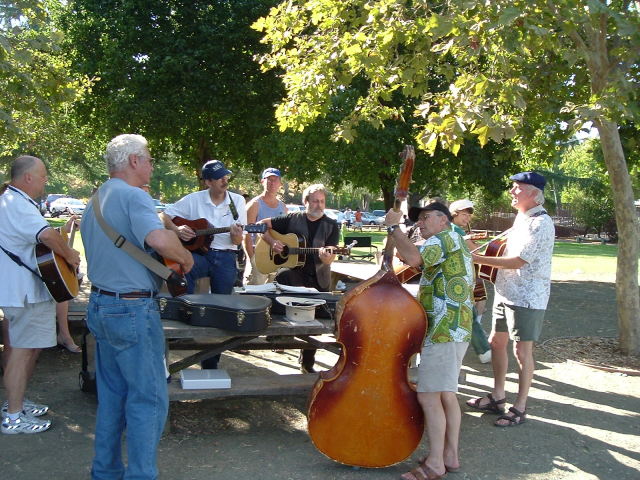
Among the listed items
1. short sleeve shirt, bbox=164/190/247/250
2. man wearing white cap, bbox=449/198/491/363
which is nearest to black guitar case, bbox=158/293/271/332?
short sleeve shirt, bbox=164/190/247/250

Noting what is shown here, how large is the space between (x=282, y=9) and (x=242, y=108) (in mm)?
6339

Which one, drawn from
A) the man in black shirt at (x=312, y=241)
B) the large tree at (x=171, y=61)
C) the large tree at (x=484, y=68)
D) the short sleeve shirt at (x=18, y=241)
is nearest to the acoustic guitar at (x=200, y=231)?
the man in black shirt at (x=312, y=241)

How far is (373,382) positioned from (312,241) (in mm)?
2576

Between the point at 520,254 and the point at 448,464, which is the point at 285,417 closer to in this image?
the point at 448,464

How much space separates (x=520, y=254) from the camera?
468 cm

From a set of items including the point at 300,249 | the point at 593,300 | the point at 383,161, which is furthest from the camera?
the point at 383,161

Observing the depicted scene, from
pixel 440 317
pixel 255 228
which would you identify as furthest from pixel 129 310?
pixel 255 228

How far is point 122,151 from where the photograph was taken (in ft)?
10.8

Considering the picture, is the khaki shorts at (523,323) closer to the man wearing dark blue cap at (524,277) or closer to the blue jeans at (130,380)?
the man wearing dark blue cap at (524,277)

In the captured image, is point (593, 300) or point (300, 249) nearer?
point (300, 249)

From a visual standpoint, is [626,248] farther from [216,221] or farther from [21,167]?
[21,167]

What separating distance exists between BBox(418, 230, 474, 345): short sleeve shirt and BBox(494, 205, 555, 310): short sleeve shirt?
101cm

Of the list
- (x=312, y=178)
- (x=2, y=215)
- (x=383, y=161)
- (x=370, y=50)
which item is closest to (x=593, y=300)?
(x=383, y=161)

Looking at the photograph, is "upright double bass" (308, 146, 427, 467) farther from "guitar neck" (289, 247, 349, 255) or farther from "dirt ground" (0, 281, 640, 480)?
"guitar neck" (289, 247, 349, 255)
